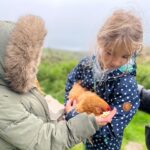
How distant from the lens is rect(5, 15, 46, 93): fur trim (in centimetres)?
391

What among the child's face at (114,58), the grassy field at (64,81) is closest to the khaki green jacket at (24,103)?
the child's face at (114,58)

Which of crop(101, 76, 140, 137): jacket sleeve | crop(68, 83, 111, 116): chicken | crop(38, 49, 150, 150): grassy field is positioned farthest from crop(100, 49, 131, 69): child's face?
crop(38, 49, 150, 150): grassy field

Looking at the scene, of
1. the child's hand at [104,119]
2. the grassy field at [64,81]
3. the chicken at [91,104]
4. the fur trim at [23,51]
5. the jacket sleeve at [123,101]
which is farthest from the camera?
the grassy field at [64,81]

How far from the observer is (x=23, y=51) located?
391cm

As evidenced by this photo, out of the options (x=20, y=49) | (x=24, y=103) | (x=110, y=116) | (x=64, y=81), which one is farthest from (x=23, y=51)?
(x=64, y=81)

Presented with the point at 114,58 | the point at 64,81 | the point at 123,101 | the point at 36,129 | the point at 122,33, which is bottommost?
the point at 64,81

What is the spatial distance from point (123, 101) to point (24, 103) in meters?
0.75

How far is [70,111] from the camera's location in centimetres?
442

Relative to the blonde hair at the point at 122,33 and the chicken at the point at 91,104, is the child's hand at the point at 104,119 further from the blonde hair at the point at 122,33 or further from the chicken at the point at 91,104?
the blonde hair at the point at 122,33

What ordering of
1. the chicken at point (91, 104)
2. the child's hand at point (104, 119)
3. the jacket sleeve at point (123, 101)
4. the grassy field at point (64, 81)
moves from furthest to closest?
the grassy field at point (64, 81) < the jacket sleeve at point (123, 101) < the chicken at point (91, 104) < the child's hand at point (104, 119)

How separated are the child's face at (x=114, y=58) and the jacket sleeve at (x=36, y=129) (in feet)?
1.49

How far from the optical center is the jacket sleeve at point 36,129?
154 inches

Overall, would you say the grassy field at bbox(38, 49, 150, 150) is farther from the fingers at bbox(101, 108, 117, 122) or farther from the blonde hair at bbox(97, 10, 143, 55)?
the blonde hair at bbox(97, 10, 143, 55)

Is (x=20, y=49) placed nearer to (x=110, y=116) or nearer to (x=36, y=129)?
(x=36, y=129)
